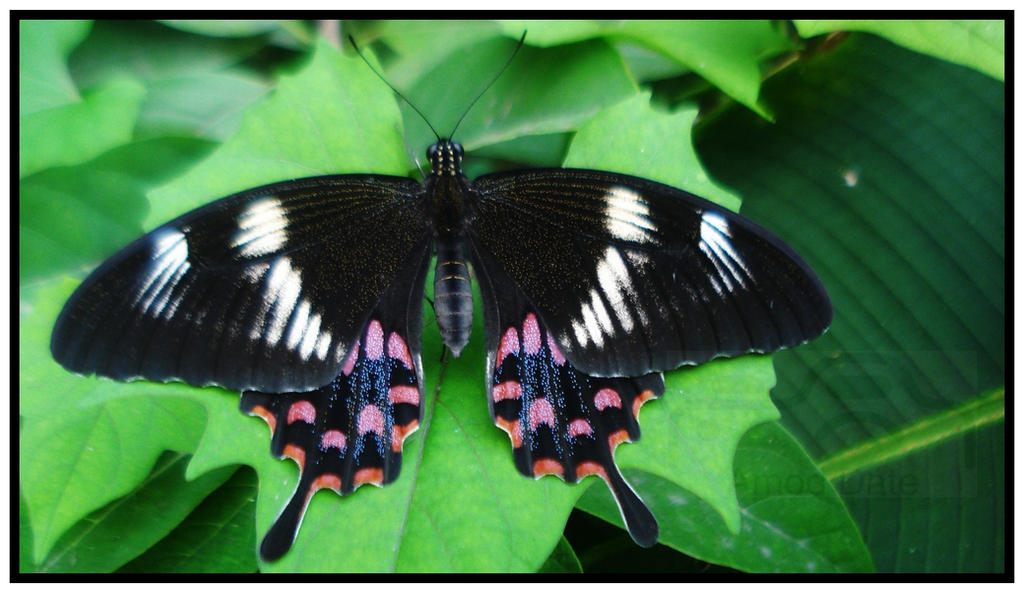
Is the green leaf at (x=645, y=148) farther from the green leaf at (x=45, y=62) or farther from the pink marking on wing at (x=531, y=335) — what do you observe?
the green leaf at (x=45, y=62)

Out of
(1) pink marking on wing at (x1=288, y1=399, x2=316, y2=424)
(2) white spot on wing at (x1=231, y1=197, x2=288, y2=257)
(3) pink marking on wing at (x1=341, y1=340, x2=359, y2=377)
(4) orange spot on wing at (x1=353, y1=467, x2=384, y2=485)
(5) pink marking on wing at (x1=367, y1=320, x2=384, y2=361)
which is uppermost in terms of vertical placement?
(2) white spot on wing at (x1=231, y1=197, x2=288, y2=257)

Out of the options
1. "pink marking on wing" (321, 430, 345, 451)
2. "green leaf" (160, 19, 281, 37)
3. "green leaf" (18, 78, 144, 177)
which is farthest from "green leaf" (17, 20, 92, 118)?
"pink marking on wing" (321, 430, 345, 451)

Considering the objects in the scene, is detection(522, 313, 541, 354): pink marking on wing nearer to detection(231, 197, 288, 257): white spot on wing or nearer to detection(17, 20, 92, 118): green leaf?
detection(231, 197, 288, 257): white spot on wing

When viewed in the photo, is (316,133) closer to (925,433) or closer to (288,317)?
(288,317)

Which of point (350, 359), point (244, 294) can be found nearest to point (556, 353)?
point (350, 359)

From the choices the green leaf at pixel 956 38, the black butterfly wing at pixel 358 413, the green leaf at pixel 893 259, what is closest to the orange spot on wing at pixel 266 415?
the black butterfly wing at pixel 358 413

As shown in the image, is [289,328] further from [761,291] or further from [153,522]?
[761,291]

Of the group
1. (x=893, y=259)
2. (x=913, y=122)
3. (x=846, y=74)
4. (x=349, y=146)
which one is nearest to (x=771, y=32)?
(x=846, y=74)
